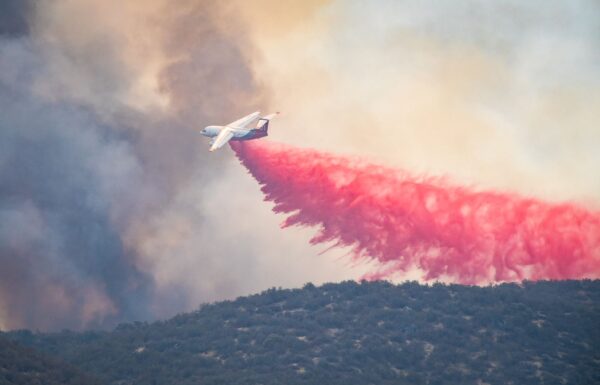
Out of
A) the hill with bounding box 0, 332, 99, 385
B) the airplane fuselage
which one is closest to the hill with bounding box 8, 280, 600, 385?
the hill with bounding box 0, 332, 99, 385

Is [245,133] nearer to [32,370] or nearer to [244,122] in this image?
[244,122]

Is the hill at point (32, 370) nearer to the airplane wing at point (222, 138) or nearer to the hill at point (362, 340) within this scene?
the hill at point (362, 340)

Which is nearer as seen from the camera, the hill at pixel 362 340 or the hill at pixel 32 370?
the hill at pixel 32 370

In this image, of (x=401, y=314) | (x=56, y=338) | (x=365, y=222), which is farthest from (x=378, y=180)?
(x=56, y=338)

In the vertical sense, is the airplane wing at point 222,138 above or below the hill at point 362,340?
above

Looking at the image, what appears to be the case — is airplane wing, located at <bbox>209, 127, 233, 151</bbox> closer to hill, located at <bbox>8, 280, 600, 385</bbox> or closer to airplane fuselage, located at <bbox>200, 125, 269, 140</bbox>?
airplane fuselage, located at <bbox>200, 125, 269, 140</bbox>

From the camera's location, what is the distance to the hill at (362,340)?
505 feet

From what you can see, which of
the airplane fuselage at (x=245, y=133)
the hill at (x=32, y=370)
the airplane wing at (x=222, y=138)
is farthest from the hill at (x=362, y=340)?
the airplane wing at (x=222, y=138)

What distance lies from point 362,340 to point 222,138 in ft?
81.5

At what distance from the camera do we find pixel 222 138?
157125 millimetres

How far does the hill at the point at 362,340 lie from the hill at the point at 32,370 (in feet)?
30.2

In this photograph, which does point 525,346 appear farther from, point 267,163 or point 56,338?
point 56,338

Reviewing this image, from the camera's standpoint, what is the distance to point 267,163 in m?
162

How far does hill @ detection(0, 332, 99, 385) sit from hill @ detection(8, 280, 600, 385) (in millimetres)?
9202
